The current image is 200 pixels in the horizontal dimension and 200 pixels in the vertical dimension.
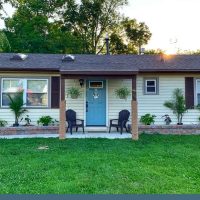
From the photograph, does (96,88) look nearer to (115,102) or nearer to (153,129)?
(115,102)

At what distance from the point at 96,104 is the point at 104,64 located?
1775mm

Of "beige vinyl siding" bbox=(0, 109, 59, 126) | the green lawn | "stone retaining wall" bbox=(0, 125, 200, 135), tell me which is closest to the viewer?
the green lawn

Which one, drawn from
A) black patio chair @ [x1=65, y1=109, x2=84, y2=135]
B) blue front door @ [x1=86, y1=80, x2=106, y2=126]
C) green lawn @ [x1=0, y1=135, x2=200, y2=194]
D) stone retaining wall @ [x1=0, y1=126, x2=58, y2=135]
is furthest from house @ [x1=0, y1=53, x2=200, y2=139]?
green lawn @ [x1=0, y1=135, x2=200, y2=194]

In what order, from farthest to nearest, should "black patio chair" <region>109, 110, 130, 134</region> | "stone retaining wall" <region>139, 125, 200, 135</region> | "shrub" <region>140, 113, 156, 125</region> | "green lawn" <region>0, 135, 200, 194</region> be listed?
"shrub" <region>140, 113, 156, 125</region> → "black patio chair" <region>109, 110, 130, 134</region> → "stone retaining wall" <region>139, 125, 200, 135</region> → "green lawn" <region>0, 135, 200, 194</region>

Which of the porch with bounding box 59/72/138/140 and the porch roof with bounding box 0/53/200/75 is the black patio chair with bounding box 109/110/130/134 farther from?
the porch roof with bounding box 0/53/200/75

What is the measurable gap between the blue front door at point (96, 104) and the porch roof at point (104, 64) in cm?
102

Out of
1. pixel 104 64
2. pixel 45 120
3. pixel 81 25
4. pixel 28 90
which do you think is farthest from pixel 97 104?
pixel 81 25

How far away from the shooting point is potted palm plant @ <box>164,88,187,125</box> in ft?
40.6

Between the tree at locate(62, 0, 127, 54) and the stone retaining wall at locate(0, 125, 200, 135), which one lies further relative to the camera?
the tree at locate(62, 0, 127, 54)

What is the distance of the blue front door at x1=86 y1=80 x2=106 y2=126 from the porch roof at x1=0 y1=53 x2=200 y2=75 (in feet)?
3.34

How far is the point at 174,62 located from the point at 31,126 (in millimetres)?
7078

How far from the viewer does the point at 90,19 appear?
101ft

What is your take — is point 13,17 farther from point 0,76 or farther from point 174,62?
point 174,62

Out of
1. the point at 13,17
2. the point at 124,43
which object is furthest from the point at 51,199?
the point at 124,43
